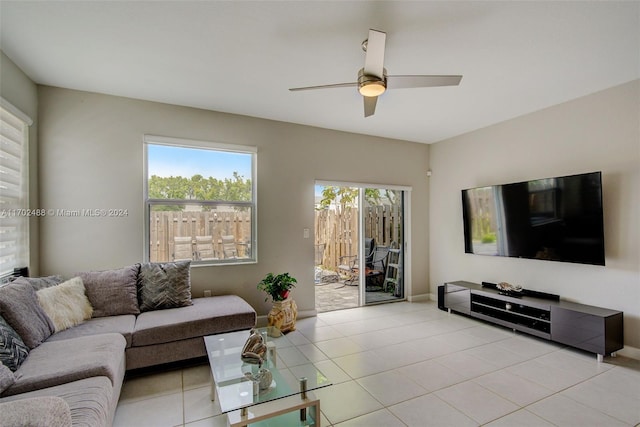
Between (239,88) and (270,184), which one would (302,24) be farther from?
(270,184)

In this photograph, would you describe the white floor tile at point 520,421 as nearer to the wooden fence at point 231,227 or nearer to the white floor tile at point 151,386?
the white floor tile at point 151,386

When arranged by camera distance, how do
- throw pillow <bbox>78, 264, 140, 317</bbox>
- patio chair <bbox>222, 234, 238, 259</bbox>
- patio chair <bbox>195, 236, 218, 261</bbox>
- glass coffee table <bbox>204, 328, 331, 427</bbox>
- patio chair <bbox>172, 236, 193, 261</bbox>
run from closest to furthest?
glass coffee table <bbox>204, 328, 331, 427</bbox>, throw pillow <bbox>78, 264, 140, 317</bbox>, patio chair <bbox>172, 236, 193, 261</bbox>, patio chair <bbox>195, 236, 218, 261</bbox>, patio chair <bbox>222, 234, 238, 259</bbox>

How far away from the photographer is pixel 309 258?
14.2 feet

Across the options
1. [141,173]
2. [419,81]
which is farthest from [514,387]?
[141,173]

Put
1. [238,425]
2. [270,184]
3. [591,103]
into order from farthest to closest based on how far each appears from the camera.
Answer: [270,184]
[591,103]
[238,425]

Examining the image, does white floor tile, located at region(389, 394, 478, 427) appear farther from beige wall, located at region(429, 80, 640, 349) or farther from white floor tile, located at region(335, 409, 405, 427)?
beige wall, located at region(429, 80, 640, 349)

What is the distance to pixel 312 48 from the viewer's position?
244cm

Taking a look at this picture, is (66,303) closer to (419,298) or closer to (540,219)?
(419,298)

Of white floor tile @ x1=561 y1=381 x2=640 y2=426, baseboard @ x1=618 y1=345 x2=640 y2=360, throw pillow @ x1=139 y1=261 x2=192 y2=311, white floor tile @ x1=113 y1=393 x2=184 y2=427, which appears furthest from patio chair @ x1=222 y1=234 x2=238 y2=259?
baseboard @ x1=618 y1=345 x2=640 y2=360

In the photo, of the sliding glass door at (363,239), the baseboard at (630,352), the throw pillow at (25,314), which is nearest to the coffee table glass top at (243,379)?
the throw pillow at (25,314)

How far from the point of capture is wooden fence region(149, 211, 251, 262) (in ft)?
11.6

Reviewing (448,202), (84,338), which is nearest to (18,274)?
(84,338)

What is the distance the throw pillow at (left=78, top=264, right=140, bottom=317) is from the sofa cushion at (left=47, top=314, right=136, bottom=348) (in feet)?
0.32

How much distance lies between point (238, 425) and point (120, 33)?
2721 millimetres
